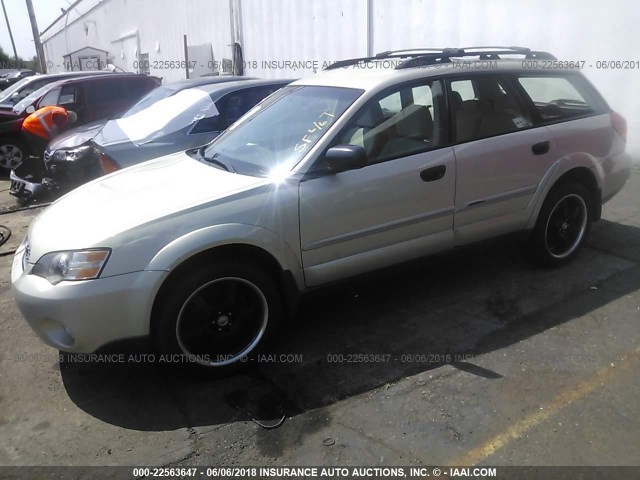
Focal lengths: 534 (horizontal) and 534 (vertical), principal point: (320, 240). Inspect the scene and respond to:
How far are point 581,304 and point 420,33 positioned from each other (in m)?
6.93

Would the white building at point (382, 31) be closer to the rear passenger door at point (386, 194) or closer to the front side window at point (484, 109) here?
the front side window at point (484, 109)

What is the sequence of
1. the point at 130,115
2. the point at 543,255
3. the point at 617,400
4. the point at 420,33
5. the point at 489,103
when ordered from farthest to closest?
1. the point at 420,33
2. the point at 130,115
3. the point at 543,255
4. the point at 489,103
5. the point at 617,400

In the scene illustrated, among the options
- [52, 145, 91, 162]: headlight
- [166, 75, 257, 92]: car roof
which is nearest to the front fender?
[166, 75, 257, 92]: car roof

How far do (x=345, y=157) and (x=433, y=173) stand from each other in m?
0.75

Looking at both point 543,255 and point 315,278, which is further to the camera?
point 543,255

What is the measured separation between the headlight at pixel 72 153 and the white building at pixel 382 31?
Answer: 5.84 m

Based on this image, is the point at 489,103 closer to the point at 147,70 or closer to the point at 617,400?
the point at 617,400

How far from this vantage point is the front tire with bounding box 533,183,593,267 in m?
4.18

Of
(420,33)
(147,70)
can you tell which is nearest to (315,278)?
(420,33)

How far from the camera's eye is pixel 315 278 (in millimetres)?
3266

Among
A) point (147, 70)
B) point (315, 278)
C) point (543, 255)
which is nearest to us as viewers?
point (315, 278)

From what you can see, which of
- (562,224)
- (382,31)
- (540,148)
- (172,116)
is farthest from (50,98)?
(562,224)

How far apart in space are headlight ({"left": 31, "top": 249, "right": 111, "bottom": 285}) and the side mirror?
4.31ft

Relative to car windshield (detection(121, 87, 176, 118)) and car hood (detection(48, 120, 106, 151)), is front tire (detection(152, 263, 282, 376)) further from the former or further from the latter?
car hood (detection(48, 120, 106, 151))
